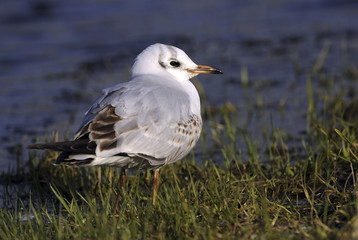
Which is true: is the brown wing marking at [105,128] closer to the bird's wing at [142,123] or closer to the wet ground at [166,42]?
the bird's wing at [142,123]

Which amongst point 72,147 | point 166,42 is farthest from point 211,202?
point 166,42

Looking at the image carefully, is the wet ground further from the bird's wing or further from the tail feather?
the tail feather

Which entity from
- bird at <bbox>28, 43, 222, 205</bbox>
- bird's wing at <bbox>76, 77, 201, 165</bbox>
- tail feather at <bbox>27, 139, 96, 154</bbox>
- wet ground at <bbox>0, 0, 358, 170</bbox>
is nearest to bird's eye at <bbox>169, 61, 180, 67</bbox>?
bird at <bbox>28, 43, 222, 205</bbox>

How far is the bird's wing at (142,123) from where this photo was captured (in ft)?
13.3

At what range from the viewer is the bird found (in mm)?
3938

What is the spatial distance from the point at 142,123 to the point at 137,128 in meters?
0.06

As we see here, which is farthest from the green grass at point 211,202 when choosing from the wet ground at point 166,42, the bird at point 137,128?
the wet ground at point 166,42

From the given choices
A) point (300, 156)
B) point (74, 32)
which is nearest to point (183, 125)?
point (300, 156)

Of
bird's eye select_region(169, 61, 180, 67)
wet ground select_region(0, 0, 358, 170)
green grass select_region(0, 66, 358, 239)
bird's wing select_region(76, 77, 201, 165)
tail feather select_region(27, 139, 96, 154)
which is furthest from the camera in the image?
wet ground select_region(0, 0, 358, 170)

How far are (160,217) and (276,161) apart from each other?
5.97 ft

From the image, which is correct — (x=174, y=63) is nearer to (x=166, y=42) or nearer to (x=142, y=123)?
(x=142, y=123)

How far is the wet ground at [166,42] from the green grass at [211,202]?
107cm

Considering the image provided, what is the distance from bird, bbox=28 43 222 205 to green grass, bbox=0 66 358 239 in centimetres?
25

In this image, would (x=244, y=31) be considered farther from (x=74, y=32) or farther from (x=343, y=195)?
(x=343, y=195)
